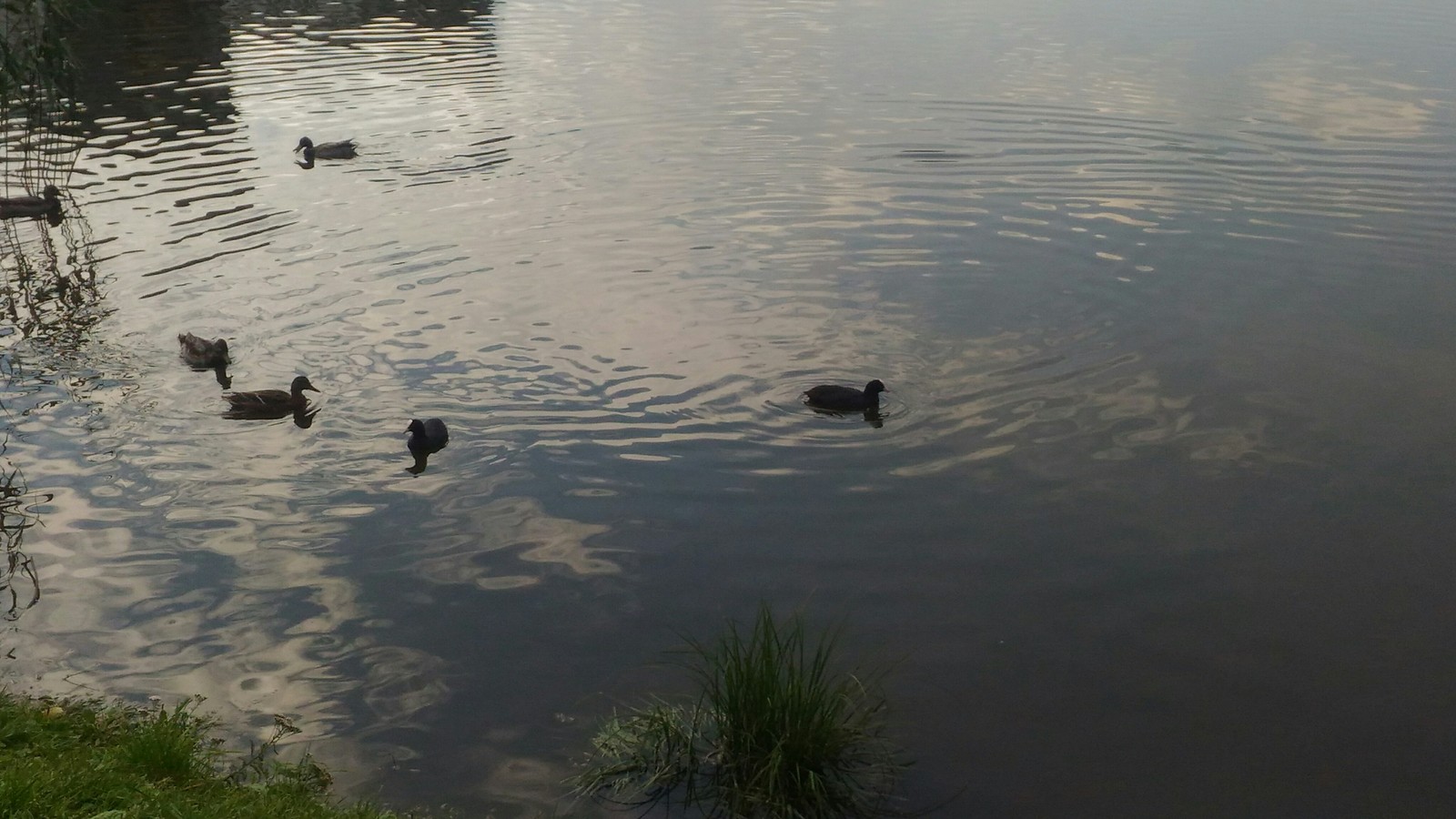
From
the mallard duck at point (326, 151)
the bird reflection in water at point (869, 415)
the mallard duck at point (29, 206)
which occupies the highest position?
the mallard duck at point (326, 151)

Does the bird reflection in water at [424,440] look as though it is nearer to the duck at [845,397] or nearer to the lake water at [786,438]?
the lake water at [786,438]

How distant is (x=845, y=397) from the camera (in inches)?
518

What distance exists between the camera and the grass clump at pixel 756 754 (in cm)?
758

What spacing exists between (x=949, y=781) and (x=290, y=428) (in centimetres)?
806

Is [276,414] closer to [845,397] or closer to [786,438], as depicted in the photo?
[786,438]

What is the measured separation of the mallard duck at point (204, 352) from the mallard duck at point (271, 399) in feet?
3.03

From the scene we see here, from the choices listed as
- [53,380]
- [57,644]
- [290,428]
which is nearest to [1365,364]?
[290,428]

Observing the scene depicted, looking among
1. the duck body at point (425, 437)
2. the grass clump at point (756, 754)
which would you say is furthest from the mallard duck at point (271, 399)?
the grass clump at point (756, 754)

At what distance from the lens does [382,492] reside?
12.0m

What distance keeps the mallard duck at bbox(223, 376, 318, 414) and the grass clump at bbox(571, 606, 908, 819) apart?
21.9 ft

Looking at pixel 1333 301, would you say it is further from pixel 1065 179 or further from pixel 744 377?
pixel 744 377

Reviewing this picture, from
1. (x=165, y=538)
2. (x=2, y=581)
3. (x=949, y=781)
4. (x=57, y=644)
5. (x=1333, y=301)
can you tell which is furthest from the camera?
(x=1333, y=301)

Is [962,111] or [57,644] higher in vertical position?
[962,111]

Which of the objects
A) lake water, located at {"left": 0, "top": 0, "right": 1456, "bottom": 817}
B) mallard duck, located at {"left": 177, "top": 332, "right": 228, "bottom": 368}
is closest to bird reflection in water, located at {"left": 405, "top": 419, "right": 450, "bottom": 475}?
lake water, located at {"left": 0, "top": 0, "right": 1456, "bottom": 817}
